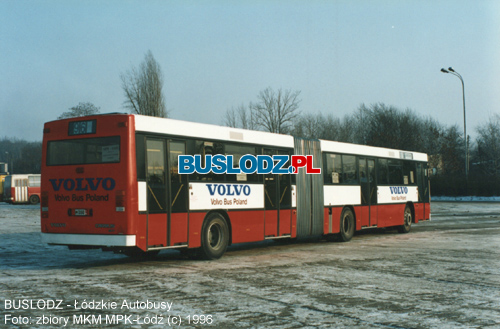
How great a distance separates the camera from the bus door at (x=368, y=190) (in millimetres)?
19000

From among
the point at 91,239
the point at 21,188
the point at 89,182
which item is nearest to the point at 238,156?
the point at 89,182

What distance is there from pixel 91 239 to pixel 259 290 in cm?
408

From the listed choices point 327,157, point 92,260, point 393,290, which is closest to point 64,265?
point 92,260

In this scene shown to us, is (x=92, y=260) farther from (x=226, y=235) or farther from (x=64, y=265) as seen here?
(x=226, y=235)

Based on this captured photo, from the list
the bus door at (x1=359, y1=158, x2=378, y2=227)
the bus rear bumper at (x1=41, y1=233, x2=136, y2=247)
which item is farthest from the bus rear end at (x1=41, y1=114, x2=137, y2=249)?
the bus door at (x1=359, y1=158, x2=378, y2=227)

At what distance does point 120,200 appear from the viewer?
10.9 metres

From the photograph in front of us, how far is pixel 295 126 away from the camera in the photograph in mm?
61000

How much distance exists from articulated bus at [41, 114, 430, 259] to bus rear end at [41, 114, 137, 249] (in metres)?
0.02

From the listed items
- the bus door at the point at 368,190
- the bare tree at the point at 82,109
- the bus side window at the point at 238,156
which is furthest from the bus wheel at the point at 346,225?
the bare tree at the point at 82,109

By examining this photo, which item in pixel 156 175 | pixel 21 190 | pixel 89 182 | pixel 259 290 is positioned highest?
pixel 21 190

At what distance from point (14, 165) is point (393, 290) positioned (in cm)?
13829

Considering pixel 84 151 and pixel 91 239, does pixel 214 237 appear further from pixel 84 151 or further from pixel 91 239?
pixel 84 151

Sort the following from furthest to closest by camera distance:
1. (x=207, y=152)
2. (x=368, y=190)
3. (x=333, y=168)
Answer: (x=368, y=190) < (x=333, y=168) < (x=207, y=152)

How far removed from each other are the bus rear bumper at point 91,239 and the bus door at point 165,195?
54 cm
